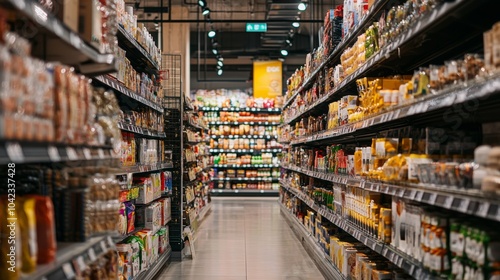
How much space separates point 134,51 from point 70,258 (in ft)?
11.2

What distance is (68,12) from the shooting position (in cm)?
224

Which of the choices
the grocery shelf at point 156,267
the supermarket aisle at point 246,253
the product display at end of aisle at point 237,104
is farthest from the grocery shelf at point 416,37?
the product display at end of aisle at point 237,104

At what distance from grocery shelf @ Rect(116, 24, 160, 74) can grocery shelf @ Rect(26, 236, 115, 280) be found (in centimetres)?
205

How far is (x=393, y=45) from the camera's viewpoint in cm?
310

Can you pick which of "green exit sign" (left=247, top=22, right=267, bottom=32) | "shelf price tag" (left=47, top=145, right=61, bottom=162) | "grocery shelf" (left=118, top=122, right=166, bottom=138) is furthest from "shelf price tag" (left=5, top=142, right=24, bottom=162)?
"green exit sign" (left=247, top=22, right=267, bottom=32)

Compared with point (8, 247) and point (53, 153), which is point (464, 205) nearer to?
point (53, 153)


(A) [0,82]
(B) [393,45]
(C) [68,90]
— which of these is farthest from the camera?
(B) [393,45]

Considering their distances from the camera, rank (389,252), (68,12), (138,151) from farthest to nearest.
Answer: (138,151), (389,252), (68,12)

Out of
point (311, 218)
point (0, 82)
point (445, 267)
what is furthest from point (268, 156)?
point (0, 82)

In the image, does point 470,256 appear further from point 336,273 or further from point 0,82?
point 336,273

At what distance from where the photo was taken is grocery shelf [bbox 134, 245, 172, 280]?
4.76 metres

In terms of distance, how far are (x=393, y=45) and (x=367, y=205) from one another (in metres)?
1.24

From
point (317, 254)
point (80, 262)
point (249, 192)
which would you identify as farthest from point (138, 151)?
point (249, 192)

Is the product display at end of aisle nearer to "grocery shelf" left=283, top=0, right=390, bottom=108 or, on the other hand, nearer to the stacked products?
"grocery shelf" left=283, top=0, right=390, bottom=108
